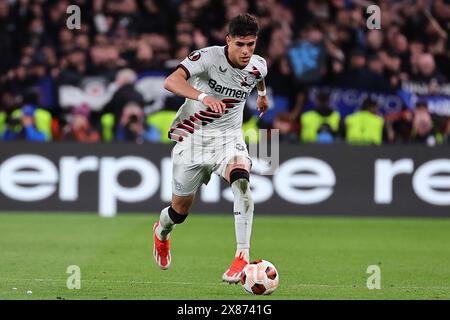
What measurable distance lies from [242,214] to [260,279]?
80 cm

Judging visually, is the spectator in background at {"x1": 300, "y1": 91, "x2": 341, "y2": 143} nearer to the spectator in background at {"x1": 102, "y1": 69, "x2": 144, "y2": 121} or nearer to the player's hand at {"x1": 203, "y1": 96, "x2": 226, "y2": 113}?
the spectator in background at {"x1": 102, "y1": 69, "x2": 144, "y2": 121}

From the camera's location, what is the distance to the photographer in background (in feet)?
55.6

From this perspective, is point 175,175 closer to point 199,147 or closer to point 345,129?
point 199,147

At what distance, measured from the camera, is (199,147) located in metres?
10.0

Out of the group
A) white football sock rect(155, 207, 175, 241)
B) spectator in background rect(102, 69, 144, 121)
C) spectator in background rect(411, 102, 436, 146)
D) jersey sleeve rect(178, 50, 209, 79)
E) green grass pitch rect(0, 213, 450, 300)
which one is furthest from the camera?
spectator in background rect(411, 102, 436, 146)

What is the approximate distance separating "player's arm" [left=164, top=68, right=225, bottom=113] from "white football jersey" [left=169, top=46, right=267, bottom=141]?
4.5 inches

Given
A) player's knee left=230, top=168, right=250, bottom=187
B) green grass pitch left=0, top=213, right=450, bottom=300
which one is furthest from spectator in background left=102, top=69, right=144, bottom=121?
player's knee left=230, top=168, right=250, bottom=187

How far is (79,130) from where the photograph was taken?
1691 centimetres

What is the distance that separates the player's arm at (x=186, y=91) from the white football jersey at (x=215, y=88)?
11 cm

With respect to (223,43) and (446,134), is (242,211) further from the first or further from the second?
(223,43)

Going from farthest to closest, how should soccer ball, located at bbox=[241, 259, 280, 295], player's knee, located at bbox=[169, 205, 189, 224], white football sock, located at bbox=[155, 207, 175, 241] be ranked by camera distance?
white football sock, located at bbox=[155, 207, 175, 241] < player's knee, located at bbox=[169, 205, 189, 224] < soccer ball, located at bbox=[241, 259, 280, 295]

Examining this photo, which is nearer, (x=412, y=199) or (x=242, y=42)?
(x=242, y=42)

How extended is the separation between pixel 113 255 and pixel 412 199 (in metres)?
5.95
